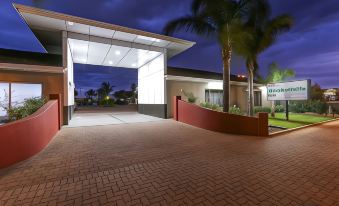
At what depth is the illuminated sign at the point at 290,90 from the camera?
12.1 m

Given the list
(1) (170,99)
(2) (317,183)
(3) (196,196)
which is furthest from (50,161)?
(1) (170,99)

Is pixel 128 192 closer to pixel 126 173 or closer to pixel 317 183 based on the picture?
pixel 126 173

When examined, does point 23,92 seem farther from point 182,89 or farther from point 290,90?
point 290,90

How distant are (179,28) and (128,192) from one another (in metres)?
9.13

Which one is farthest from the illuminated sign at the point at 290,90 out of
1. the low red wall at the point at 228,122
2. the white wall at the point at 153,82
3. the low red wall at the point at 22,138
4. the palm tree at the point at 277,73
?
the low red wall at the point at 22,138

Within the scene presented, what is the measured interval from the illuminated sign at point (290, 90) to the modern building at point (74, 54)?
578cm

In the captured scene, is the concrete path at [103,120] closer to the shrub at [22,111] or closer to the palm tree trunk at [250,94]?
A: the shrub at [22,111]

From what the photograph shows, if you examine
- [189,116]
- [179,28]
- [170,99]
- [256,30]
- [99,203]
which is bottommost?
[99,203]

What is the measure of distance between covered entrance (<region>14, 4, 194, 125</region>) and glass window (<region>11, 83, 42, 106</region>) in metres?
1.88

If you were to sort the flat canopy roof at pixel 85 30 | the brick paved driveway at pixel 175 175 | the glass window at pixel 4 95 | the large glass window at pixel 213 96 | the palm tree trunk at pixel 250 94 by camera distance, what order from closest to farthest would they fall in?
1. the brick paved driveway at pixel 175 175
2. the flat canopy roof at pixel 85 30
3. the glass window at pixel 4 95
4. the palm tree trunk at pixel 250 94
5. the large glass window at pixel 213 96

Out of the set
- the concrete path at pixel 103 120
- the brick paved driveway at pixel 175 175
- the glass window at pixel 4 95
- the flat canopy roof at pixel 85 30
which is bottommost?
the brick paved driveway at pixel 175 175

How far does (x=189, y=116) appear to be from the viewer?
11.3 metres

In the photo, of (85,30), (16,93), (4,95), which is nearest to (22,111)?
(16,93)

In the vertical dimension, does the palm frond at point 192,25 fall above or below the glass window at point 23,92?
above
